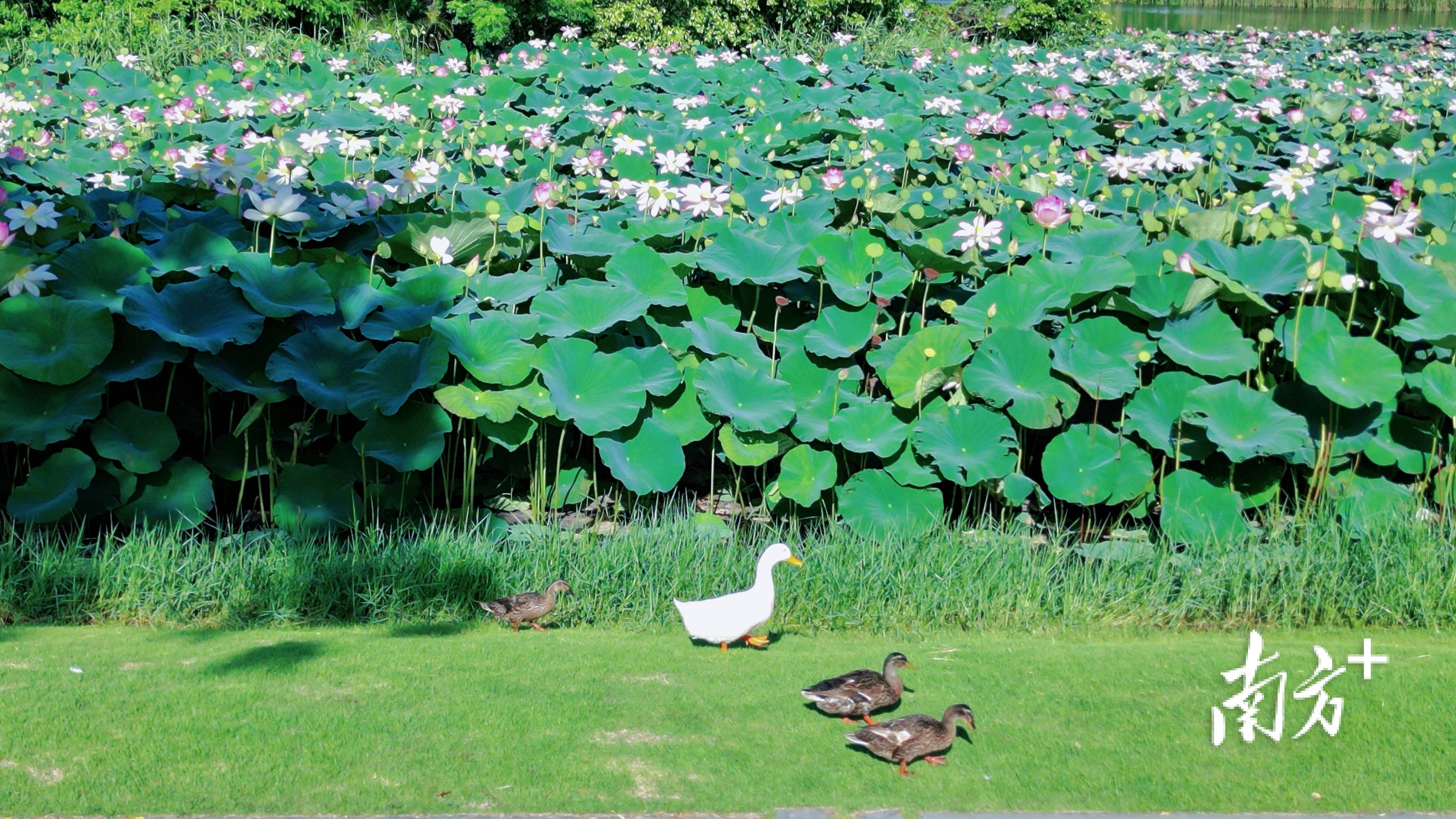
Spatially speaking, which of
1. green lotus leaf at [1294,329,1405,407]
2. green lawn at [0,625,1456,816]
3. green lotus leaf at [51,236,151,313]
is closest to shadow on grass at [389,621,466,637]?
green lawn at [0,625,1456,816]

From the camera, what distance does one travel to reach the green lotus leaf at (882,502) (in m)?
4.31

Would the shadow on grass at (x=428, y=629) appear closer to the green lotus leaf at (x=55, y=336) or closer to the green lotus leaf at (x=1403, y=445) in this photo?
the green lotus leaf at (x=55, y=336)

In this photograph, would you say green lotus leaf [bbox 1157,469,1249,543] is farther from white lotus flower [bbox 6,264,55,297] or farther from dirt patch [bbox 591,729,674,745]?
white lotus flower [bbox 6,264,55,297]

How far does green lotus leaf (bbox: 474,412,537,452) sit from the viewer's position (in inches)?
169

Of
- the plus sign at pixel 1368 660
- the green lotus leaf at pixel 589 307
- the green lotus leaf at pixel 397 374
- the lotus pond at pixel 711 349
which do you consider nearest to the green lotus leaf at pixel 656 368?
the lotus pond at pixel 711 349

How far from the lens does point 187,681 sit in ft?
10.4

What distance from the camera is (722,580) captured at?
3.96 m

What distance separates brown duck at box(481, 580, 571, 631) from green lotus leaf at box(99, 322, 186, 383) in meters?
1.40

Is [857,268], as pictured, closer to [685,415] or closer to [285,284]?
[685,415]

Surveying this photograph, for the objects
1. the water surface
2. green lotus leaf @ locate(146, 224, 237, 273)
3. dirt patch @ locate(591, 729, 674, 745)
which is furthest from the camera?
the water surface

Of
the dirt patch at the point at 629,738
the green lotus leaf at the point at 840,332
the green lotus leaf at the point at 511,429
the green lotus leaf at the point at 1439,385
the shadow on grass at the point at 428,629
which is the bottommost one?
the shadow on grass at the point at 428,629

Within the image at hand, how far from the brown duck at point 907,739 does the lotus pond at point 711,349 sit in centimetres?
148

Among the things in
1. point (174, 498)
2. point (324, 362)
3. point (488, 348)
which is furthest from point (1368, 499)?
point (174, 498)

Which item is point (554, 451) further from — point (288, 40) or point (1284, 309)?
point (288, 40)
